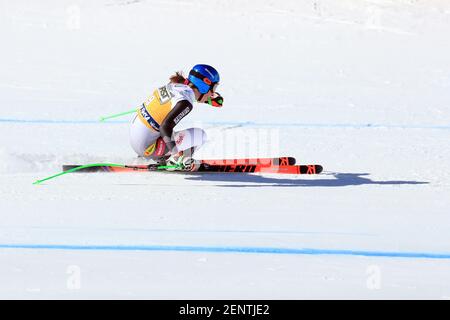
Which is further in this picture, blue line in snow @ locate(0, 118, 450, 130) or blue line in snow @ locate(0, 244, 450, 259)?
blue line in snow @ locate(0, 118, 450, 130)

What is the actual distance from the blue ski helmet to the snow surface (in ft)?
2.44

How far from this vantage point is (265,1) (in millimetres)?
18172

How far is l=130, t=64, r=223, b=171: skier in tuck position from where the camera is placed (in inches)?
292

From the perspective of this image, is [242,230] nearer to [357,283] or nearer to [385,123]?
[357,283]

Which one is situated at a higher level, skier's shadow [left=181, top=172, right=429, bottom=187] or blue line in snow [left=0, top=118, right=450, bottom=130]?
blue line in snow [left=0, top=118, right=450, bottom=130]

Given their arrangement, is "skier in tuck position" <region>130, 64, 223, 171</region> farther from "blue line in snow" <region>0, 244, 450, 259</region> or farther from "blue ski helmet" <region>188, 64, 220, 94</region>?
"blue line in snow" <region>0, 244, 450, 259</region>

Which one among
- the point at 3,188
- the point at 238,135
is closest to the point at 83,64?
the point at 238,135

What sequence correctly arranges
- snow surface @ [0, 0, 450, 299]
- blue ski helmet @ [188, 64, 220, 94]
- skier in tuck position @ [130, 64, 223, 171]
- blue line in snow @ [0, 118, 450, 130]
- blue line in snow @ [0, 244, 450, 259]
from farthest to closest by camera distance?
1. blue line in snow @ [0, 118, 450, 130]
2. blue ski helmet @ [188, 64, 220, 94]
3. skier in tuck position @ [130, 64, 223, 171]
4. blue line in snow @ [0, 244, 450, 259]
5. snow surface @ [0, 0, 450, 299]

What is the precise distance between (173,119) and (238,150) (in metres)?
1.73

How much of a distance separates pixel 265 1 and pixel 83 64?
523 cm

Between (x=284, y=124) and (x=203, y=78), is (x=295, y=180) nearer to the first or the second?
(x=203, y=78)

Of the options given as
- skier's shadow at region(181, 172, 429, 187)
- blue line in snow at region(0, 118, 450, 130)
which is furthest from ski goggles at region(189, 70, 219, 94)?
blue line in snow at region(0, 118, 450, 130)

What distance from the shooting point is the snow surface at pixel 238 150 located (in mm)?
5156

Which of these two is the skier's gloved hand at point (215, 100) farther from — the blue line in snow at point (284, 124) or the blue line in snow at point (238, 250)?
the blue line in snow at point (238, 250)
